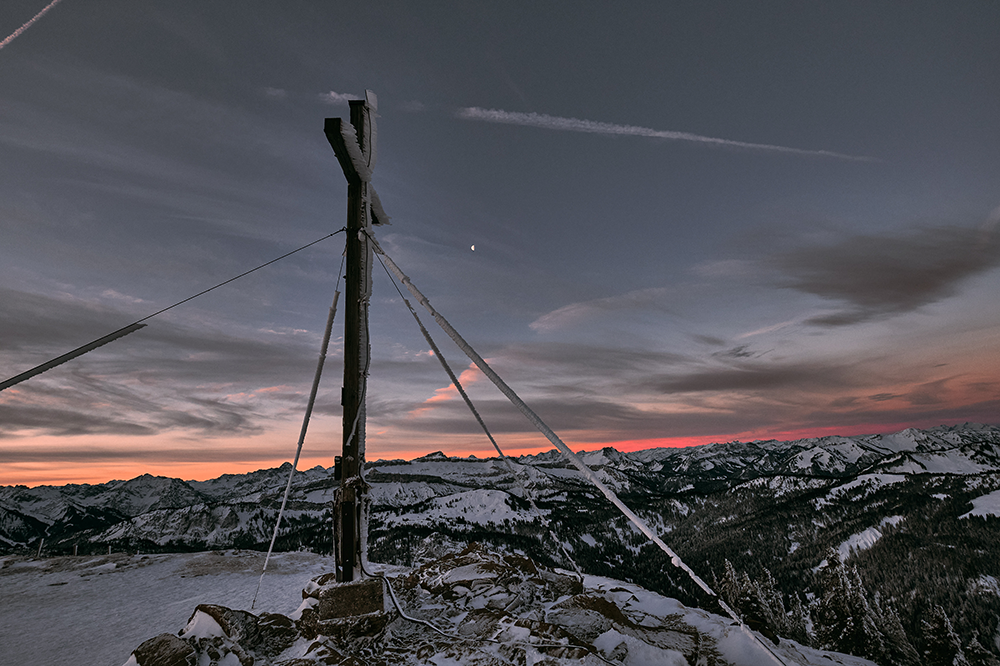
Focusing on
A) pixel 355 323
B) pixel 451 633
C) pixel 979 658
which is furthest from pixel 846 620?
pixel 355 323

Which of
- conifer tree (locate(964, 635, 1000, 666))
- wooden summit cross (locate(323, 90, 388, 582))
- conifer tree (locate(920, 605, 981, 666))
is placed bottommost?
conifer tree (locate(964, 635, 1000, 666))

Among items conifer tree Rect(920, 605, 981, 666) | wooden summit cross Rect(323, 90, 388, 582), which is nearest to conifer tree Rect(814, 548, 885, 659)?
conifer tree Rect(920, 605, 981, 666)

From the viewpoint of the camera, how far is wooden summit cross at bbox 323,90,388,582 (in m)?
9.89

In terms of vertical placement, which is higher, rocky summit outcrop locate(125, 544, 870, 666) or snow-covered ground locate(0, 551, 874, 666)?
rocky summit outcrop locate(125, 544, 870, 666)

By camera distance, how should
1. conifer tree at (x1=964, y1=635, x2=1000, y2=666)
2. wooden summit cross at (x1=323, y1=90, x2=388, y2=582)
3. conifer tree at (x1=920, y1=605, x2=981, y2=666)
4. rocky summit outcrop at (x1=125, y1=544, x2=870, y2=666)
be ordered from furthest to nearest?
conifer tree at (x1=964, y1=635, x2=1000, y2=666) → conifer tree at (x1=920, y1=605, x2=981, y2=666) → wooden summit cross at (x1=323, y1=90, x2=388, y2=582) → rocky summit outcrop at (x1=125, y1=544, x2=870, y2=666)

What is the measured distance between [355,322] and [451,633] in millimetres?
7436

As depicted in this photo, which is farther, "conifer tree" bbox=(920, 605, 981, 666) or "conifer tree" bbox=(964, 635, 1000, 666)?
"conifer tree" bbox=(964, 635, 1000, 666)

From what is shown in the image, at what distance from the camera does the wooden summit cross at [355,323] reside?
9.89 meters

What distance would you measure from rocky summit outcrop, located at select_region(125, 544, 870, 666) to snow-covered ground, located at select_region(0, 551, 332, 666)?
494 cm

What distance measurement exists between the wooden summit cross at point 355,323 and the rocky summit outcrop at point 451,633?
105 cm

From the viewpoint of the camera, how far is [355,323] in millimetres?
10602

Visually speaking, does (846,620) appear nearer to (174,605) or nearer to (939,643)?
(939,643)

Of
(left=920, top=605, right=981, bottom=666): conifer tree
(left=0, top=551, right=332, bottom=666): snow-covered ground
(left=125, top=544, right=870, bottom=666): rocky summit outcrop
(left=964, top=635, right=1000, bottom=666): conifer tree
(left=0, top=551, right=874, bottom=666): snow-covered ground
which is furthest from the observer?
(left=964, top=635, right=1000, bottom=666): conifer tree

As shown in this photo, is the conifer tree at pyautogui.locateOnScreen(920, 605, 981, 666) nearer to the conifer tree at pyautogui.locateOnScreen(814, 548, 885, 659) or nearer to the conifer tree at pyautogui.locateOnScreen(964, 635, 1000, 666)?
the conifer tree at pyautogui.locateOnScreen(814, 548, 885, 659)
